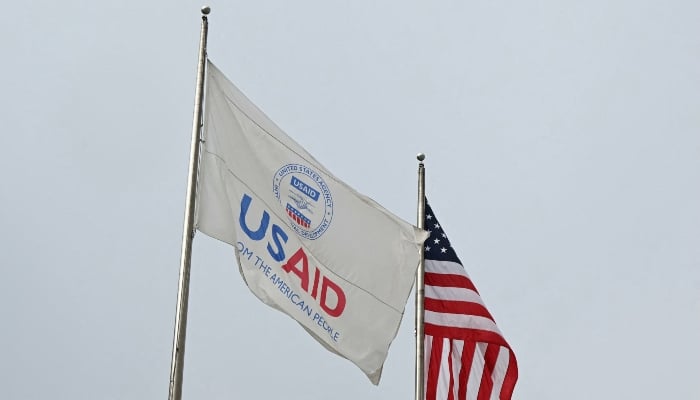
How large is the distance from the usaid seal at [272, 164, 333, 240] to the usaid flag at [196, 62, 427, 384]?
0.5 inches

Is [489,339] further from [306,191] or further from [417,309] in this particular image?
[306,191]

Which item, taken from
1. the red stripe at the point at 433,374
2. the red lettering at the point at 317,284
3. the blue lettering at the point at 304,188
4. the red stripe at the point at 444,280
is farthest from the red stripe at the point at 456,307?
the blue lettering at the point at 304,188

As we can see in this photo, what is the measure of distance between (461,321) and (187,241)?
23.6ft

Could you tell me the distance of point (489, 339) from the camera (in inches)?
810

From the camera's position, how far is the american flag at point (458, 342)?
2044 cm

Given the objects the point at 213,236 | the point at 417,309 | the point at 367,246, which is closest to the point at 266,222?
the point at 213,236

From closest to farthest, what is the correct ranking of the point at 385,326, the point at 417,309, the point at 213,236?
the point at 213,236 → the point at 385,326 → the point at 417,309

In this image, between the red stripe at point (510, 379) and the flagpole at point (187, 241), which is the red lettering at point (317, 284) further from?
the red stripe at point (510, 379)

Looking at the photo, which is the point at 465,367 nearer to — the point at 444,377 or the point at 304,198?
the point at 444,377

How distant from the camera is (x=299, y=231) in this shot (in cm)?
1680

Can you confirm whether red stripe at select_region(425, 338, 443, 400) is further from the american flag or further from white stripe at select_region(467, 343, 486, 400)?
white stripe at select_region(467, 343, 486, 400)

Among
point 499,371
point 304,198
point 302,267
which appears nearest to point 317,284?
point 302,267

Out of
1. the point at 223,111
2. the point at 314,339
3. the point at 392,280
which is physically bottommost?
the point at 314,339

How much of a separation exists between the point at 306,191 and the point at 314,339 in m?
2.05
